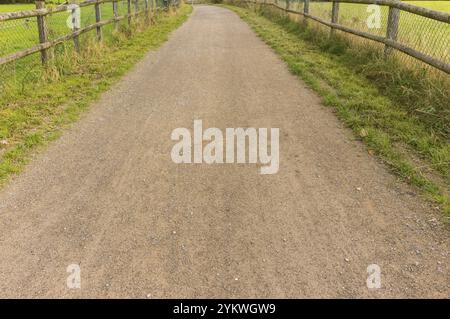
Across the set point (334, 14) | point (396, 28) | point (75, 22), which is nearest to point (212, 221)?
point (396, 28)

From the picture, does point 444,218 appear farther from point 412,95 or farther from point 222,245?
point 412,95

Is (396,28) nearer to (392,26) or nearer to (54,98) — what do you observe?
(392,26)

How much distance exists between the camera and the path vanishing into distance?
2984mm

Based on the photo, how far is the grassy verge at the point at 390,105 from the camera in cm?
462

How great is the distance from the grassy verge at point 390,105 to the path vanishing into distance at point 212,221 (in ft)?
0.88

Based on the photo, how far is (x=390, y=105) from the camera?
646cm

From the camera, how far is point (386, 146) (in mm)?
5145

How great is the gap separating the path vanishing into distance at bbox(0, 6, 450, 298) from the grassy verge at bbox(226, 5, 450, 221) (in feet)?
0.88

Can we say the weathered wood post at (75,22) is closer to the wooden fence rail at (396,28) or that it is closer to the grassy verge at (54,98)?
the grassy verge at (54,98)

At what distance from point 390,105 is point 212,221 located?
4054 millimetres

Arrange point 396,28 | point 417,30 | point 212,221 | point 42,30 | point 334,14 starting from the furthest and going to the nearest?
point 334,14, point 42,30, point 396,28, point 417,30, point 212,221

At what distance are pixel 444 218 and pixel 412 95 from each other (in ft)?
11.0

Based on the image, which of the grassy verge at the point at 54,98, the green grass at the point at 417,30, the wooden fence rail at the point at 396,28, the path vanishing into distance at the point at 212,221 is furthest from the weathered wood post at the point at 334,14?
the path vanishing into distance at the point at 212,221

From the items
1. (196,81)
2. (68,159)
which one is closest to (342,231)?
(68,159)
